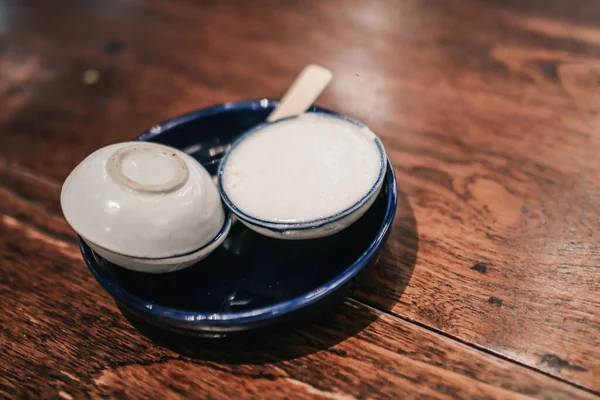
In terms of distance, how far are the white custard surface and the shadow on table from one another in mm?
123

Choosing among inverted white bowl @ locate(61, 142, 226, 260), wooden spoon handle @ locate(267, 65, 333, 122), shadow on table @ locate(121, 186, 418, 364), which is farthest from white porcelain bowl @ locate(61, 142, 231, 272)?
wooden spoon handle @ locate(267, 65, 333, 122)

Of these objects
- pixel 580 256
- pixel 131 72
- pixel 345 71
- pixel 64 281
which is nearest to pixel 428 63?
pixel 345 71

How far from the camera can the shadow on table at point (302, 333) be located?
0.74 m

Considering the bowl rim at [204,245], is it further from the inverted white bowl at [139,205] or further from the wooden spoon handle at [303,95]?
the wooden spoon handle at [303,95]

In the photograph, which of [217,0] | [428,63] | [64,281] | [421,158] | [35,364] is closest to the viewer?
[35,364]

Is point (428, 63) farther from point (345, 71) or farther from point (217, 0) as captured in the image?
point (217, 0)

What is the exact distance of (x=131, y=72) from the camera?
132 cm

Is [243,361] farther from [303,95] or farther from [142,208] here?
[303,95]

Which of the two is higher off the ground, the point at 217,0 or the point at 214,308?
the point at 217,0

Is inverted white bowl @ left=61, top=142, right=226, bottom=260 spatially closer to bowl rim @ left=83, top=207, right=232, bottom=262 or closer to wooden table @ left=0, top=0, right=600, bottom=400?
bowl rim @ left=83, top=207, right=232, bottom=262

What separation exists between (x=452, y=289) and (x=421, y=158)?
0.31 meters

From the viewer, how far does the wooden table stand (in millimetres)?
717

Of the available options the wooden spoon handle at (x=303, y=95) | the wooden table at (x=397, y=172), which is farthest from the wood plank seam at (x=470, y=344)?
the wooden spoon handle at (x=303, y=95)

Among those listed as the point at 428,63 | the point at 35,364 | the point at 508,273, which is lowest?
the point at 35,364
